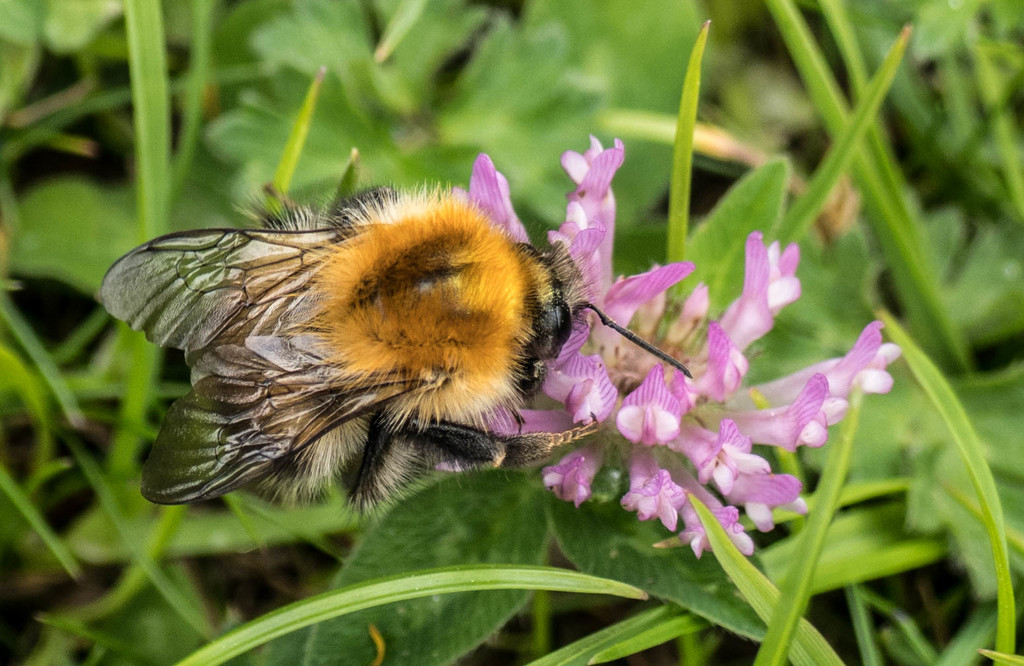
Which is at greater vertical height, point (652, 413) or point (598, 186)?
point (598, 186)

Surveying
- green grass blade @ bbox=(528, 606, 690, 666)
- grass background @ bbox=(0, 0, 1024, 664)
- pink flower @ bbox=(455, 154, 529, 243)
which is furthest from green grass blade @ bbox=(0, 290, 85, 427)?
green grass blade @ bbox=(528, 606, 690, 666)

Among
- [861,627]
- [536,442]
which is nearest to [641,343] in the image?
[536,442]

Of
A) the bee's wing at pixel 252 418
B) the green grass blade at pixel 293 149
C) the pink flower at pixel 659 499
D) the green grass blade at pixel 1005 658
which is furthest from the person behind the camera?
the green grass blade at pixel 293 149

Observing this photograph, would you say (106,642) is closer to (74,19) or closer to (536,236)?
(536,236)

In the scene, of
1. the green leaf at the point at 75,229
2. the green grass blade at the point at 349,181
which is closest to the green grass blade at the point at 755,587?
the green grass blade at the point at 349,181

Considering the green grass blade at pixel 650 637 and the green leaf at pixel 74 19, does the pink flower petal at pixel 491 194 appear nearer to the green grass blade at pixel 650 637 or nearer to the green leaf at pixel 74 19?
the green grass blade at pixel 650 637

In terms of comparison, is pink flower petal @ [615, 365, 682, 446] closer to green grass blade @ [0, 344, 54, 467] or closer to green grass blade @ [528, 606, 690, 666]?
green grass blade @ [528, 606, 690, 666]
